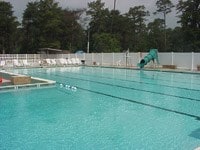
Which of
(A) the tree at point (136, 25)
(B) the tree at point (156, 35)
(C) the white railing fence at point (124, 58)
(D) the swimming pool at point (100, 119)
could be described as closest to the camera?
(D) the swimming pool at point (100, 119)

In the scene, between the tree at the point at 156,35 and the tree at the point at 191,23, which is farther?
the tree at the point at 156,35

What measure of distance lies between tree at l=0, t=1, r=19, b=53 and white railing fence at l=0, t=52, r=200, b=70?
35.2 feet

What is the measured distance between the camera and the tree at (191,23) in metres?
33.6

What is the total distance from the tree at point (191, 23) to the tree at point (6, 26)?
70.3ft

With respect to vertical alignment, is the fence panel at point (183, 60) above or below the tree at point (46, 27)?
below

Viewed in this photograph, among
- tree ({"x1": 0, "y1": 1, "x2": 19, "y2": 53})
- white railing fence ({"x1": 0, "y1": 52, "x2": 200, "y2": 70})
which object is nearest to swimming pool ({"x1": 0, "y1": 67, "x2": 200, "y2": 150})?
white railing fence ({"x1": 0, "y1": 52, "x2": 200, "y2": 70})

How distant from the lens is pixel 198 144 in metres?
5.34

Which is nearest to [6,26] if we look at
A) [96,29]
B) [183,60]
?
[96,29]

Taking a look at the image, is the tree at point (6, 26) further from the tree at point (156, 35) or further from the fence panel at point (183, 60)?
the fence panel at point (183, 60)

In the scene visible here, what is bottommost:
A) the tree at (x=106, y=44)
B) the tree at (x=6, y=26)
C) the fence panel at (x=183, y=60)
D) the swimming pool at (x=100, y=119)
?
the swimming pool at (x=100, y=119)

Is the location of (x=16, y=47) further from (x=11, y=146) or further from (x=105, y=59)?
(x=11, y=146)

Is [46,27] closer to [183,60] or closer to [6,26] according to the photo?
[6,26]

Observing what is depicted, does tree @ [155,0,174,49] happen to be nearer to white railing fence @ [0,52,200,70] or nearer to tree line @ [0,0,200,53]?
tree line @ [0,0,200,53]

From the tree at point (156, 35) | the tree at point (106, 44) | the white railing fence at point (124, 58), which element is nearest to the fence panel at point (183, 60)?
the white railing fence at point (124, 58)
